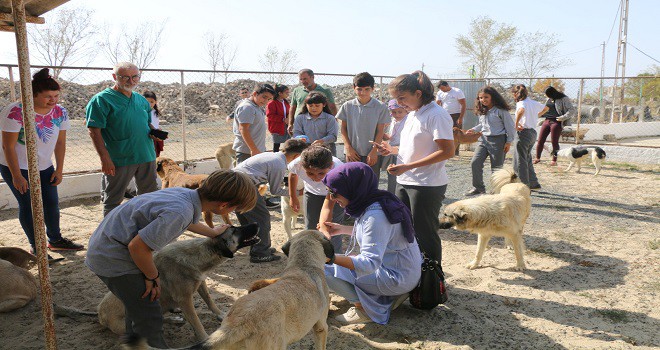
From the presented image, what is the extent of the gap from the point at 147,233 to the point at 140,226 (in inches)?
6.4

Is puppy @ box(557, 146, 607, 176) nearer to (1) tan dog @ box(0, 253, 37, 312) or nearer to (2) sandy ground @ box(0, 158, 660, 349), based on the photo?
(2) sandy ground @ box(0, 158, 660, 349)

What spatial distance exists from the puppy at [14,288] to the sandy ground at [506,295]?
0.08 meters

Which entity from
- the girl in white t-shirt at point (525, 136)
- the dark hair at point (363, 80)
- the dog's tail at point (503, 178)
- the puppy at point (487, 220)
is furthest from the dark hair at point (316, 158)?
the girl in white t-shirt at point (525, 136)

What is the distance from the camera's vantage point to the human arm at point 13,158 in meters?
4.45

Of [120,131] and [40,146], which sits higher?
[120,131]

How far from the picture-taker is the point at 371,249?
10.4 feet

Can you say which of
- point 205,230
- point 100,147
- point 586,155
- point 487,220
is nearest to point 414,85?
point 487,220

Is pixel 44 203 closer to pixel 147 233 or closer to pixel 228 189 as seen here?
pixel 147 233

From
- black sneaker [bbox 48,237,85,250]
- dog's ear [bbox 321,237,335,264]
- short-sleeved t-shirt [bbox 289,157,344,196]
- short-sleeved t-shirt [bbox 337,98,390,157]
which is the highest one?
short-sleeved t-shirt [bbox 337,98,390,157]

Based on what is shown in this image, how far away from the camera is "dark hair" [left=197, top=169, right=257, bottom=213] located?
2740mm

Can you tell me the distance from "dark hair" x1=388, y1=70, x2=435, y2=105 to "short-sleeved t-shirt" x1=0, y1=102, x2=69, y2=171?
3.47m

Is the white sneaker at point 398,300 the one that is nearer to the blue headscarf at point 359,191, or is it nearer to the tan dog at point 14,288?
the blue headscarf at point 359,191

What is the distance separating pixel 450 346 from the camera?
3.38m

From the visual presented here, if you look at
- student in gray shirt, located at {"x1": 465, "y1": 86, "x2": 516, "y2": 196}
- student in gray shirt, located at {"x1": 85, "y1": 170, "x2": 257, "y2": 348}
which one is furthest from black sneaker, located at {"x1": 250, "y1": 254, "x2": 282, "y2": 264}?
student in gray shirt, located at {"x1": 465, "y1": 86, "x2": 516, "y2": 196}
